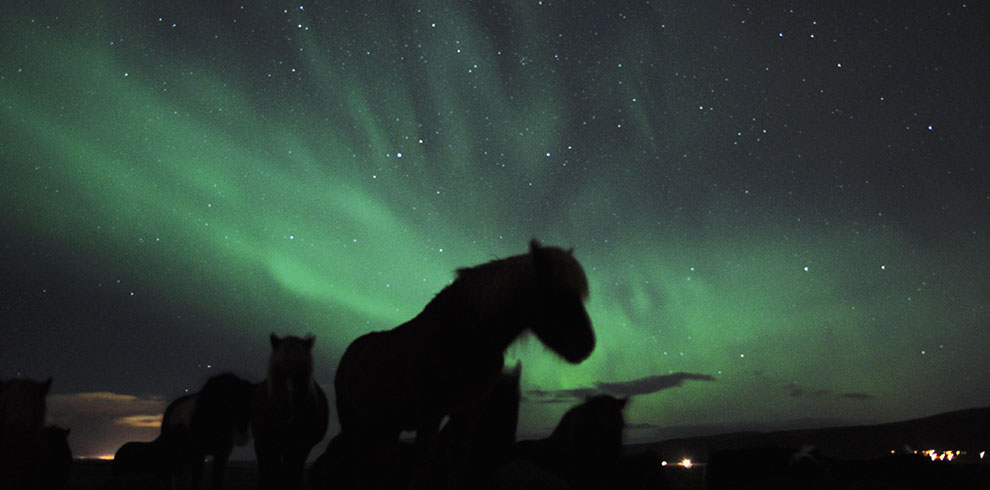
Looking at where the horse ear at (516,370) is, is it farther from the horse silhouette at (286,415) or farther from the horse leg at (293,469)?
the horse leg at (293,469)

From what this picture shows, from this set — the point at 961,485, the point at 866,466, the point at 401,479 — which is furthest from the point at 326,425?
the point at 961,485

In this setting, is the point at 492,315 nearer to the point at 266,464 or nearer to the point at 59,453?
the point at 266,464

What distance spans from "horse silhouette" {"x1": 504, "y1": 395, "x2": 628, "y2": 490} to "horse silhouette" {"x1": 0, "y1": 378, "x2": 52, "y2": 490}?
3778mm

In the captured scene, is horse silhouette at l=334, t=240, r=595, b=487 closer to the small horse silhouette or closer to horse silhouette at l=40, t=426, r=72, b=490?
the small horse silhouette

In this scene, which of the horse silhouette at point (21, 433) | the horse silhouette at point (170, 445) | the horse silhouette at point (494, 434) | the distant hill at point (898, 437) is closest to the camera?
the horse silhouette at point (494, 434)

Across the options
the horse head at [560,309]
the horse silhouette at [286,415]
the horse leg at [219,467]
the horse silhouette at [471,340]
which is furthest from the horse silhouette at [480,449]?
the horse leg at [219,467]

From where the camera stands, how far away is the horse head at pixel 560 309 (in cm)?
274

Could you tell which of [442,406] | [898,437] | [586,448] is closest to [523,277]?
[442,406]

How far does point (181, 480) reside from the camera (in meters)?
7.38

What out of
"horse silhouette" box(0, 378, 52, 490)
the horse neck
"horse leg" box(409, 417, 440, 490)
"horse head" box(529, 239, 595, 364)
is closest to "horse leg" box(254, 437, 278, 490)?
"horse silhouette" box(0, 378, 52, 490)

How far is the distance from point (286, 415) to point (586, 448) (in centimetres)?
241

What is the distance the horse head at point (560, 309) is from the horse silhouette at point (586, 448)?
1638mm

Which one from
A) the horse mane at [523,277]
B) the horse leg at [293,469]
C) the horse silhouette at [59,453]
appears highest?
the horse mane at [523,277]

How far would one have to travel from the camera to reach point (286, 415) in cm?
411
